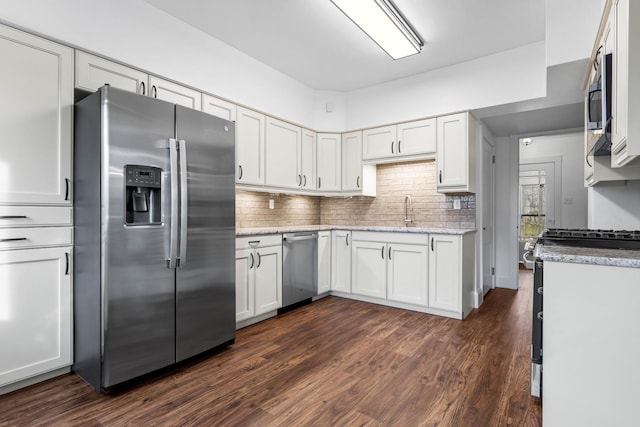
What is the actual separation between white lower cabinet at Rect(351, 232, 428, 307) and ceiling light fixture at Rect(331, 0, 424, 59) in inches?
75.9

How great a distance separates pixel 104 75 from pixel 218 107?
98 centimetres

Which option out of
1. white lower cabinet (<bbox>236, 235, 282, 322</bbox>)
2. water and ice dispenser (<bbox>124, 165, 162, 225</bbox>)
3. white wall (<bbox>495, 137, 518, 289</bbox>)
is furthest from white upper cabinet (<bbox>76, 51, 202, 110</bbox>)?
white wall (<bbox>495, 137, 518, 289</bbox>)

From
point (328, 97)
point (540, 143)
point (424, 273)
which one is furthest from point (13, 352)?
point (540, 143)

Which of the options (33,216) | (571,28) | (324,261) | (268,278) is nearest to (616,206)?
(571,28)

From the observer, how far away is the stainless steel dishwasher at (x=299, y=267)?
11.7 ft

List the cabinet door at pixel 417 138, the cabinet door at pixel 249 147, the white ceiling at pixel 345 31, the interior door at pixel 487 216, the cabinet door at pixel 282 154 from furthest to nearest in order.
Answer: the interior door at pixel 487 216, the cabinet door at pixel 417 138, the cabinet door at pixel 282 154, the cabinet door at pixel 249 147, the white ceiling at pixel 345 31

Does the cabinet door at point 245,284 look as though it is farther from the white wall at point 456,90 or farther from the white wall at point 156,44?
the white wall at point 456,90

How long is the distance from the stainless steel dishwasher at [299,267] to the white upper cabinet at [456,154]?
1.65m

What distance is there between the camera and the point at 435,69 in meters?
3.85

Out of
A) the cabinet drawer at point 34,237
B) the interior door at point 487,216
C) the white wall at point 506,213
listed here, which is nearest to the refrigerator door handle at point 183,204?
the cabinet drawer at point 34,237

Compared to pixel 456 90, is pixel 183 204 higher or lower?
lower

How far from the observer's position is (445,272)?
346cm

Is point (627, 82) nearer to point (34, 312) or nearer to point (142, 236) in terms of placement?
point (142, 236)

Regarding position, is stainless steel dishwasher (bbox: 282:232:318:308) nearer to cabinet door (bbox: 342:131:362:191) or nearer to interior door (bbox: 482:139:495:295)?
cabinet door (bbox: 342:131:362:191)
